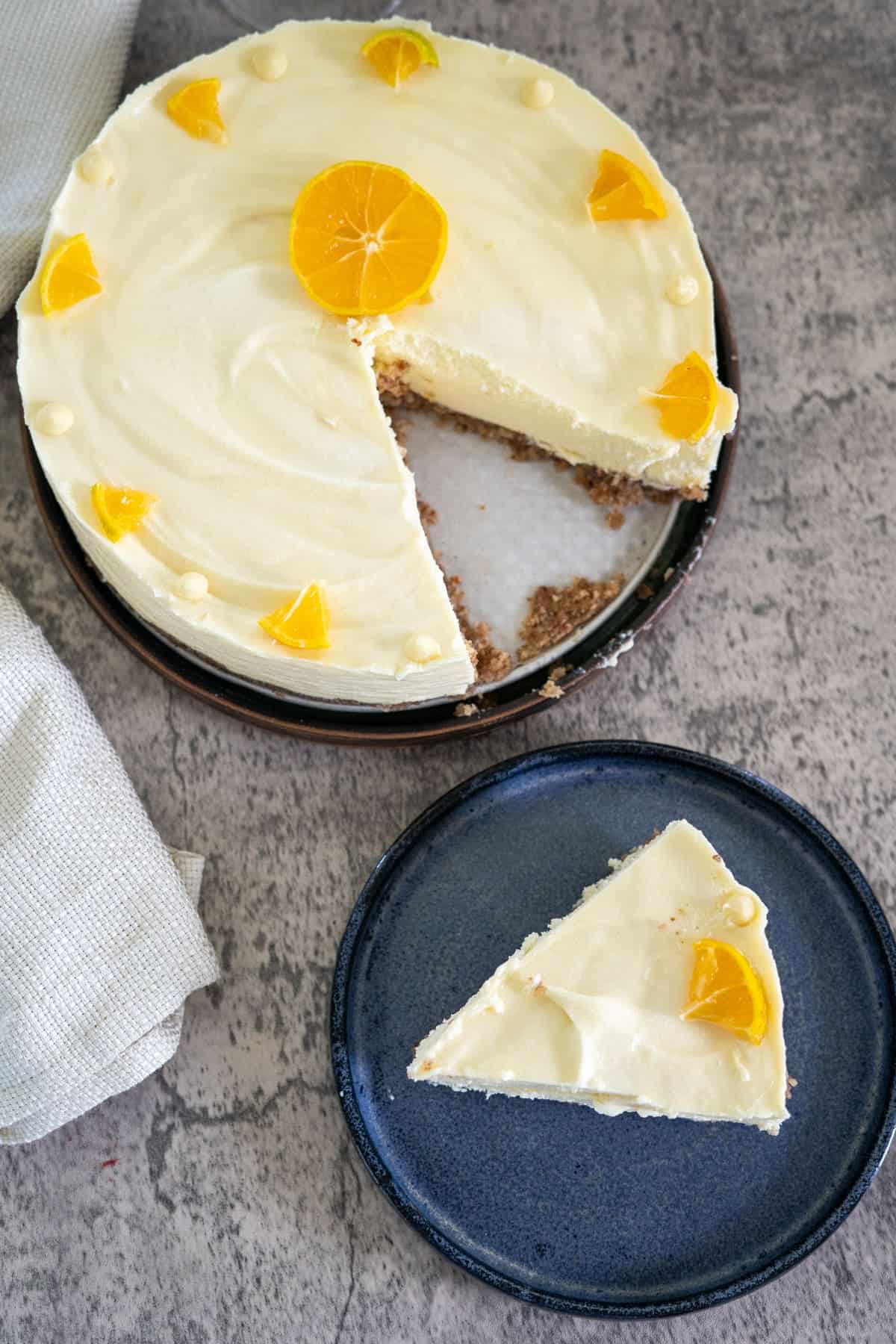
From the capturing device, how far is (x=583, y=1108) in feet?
11.1

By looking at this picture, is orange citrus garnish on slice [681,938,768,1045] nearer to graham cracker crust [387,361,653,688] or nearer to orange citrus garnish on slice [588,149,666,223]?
graham cracker crust [387,361,653,688]

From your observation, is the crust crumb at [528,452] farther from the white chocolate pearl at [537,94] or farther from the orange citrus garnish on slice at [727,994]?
the orange citrus garnish on slice at [727,994]

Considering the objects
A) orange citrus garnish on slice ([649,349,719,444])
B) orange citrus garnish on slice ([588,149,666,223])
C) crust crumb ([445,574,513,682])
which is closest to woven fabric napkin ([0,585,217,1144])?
crust crumb ([445,574,513,682])

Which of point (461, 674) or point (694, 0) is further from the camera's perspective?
point (694, 0)

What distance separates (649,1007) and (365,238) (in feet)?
7.02

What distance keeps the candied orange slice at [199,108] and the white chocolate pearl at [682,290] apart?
1316 mm

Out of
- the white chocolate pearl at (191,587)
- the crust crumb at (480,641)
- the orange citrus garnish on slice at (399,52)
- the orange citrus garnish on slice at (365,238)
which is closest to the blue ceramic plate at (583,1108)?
the crust crumb at (480,641)

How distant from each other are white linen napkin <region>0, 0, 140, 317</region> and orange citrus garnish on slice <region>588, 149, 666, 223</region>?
1.51 meters

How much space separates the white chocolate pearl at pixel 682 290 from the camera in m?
3.36

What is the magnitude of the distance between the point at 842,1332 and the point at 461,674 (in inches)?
84.1

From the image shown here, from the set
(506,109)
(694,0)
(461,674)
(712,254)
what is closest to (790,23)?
(694,0)

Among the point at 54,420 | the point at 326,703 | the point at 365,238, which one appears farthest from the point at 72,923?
the point at 365,238

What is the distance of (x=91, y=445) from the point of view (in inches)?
129

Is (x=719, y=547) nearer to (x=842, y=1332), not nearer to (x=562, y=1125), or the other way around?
(x=562, y=1125)
